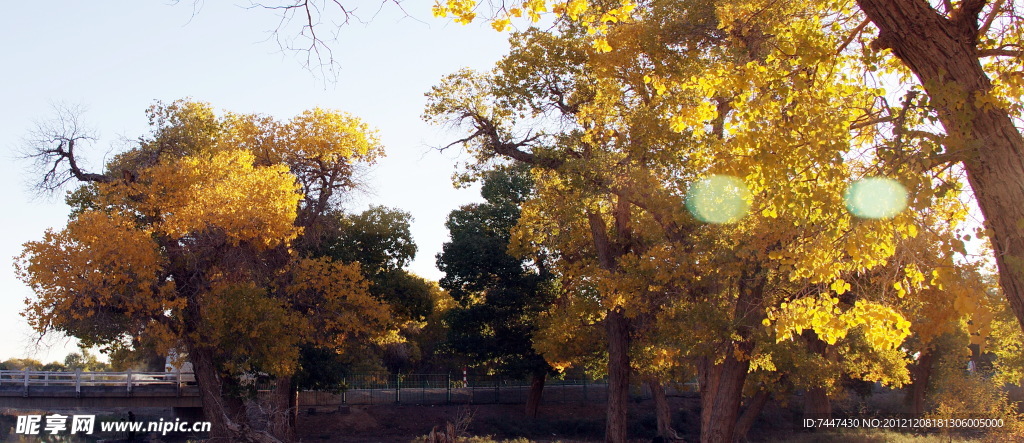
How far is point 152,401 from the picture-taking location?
27.8 m

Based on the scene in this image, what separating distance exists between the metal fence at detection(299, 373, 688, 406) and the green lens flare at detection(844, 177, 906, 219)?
91.7 ft

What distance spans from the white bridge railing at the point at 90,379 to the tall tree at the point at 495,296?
1169 centimetres

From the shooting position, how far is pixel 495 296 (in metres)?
33.7

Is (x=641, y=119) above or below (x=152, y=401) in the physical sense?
above

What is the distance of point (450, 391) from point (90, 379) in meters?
16.5

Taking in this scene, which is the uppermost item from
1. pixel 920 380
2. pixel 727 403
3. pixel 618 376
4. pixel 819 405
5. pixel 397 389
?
pixel 397 389

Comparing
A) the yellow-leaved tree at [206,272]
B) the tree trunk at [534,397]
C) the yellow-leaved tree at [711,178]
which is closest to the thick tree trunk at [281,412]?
the yellow-leaved tree at [206,272]

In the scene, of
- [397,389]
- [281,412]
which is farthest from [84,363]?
[281,412]

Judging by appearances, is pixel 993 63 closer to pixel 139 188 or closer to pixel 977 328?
pixel 977 328

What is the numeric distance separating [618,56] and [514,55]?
3.71m

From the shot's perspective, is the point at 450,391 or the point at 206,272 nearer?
the point at 206,272

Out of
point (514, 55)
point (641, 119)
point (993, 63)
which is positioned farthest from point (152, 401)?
point (993, 63)

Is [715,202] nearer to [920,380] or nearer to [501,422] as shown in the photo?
[501,422]

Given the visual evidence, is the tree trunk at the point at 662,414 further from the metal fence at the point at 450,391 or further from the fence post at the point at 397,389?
the fence post at the point at 397,389
